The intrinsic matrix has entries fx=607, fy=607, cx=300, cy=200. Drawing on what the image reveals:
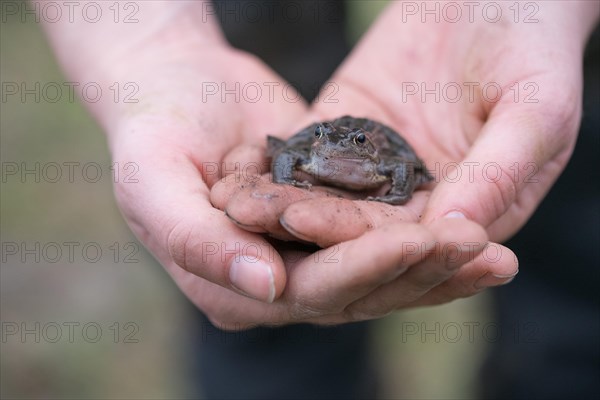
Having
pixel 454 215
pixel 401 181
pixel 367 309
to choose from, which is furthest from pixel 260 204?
pixel 401 181

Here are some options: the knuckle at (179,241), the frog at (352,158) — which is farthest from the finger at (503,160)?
the knuckle at (179,241)

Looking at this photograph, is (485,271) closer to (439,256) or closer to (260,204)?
(439,256)

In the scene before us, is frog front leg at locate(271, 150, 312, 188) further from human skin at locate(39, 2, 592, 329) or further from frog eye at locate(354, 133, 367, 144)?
frog eye at locate(354, 133, 367, 144)

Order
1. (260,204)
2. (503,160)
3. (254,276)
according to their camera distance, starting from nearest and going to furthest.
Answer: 1. (254,276)
2. (260,204)
3. (503,160)

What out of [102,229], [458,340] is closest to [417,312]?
[458,340]

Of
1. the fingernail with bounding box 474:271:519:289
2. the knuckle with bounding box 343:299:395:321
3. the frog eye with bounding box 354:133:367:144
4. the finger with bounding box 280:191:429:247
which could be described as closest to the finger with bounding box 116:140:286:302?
the finger with bounding box 280:191:429:247

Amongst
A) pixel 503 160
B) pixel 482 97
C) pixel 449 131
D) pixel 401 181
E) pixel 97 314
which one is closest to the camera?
pixel 503 160
